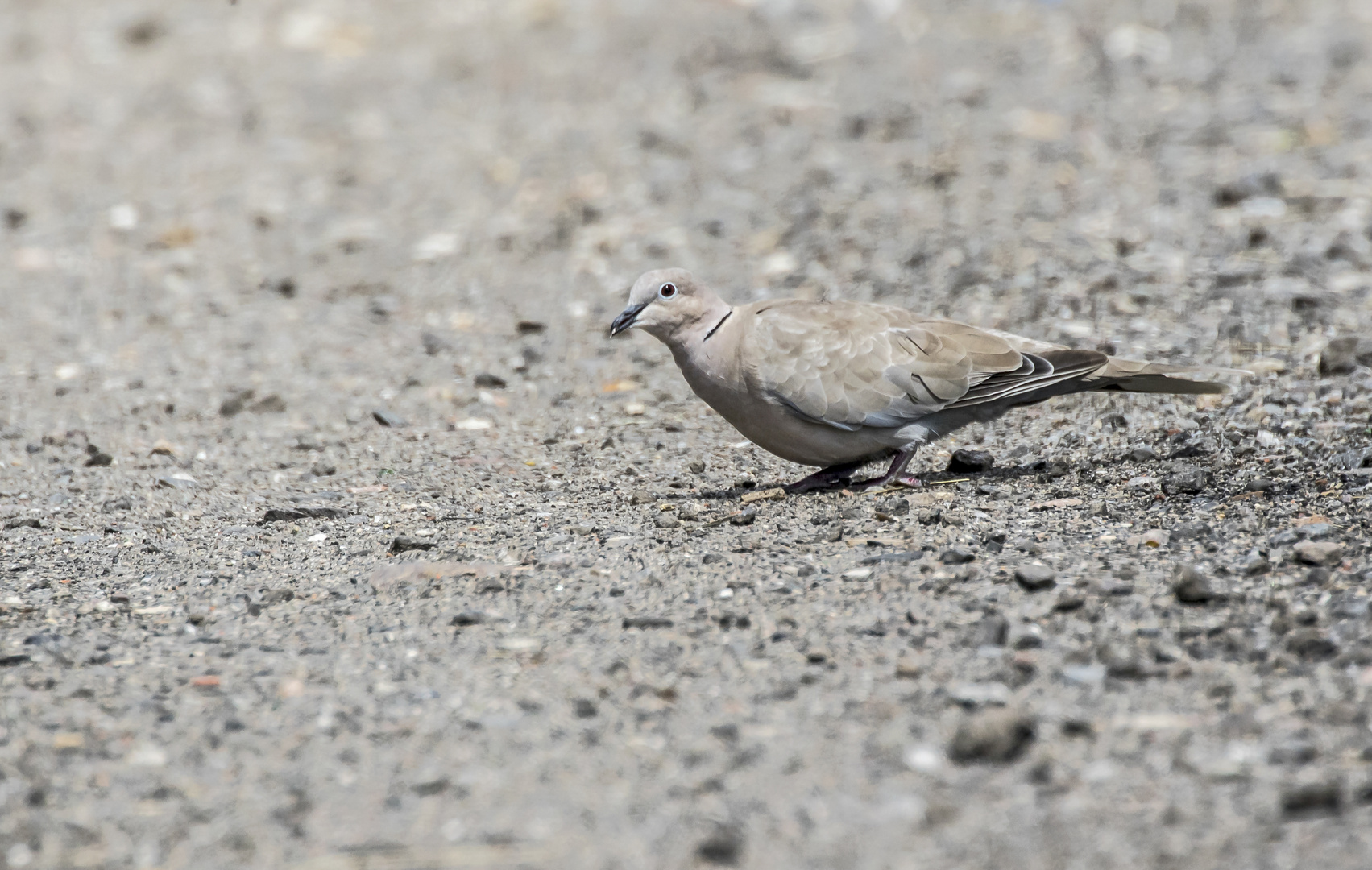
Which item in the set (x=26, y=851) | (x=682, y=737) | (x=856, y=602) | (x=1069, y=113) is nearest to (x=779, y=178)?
(x=1069, y=113)

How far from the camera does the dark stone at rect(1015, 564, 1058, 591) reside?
3.79 metres

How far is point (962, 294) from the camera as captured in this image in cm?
712

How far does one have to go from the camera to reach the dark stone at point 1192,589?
3.64 metres

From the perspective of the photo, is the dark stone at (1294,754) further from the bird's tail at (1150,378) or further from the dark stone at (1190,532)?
the bird's tail at (1150,378)

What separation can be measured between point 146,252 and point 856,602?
6.75 metres

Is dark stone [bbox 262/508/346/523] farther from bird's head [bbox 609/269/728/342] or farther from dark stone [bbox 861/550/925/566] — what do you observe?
dark stone [bbox 861/550/925/566]

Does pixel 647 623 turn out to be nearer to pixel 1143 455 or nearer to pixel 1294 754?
pixel 1294 754

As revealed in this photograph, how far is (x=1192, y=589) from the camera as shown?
144 inches

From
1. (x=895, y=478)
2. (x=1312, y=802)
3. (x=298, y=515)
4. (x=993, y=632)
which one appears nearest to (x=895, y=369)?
(x=895, y=478)

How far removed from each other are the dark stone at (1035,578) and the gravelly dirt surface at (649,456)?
52 millimetres

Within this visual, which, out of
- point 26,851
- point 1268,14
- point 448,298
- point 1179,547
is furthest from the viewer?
point 1268,14

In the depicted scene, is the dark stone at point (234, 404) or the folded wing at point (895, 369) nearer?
the folded wing at point (895, 369)

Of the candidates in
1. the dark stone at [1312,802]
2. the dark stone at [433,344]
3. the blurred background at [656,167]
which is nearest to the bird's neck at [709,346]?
the blurred background at [656,167]

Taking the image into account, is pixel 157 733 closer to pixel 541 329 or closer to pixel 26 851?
pixel 26 851
